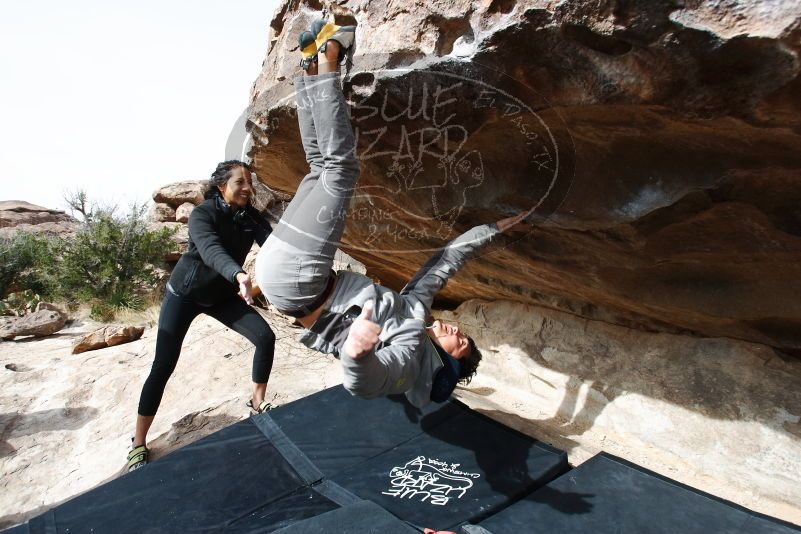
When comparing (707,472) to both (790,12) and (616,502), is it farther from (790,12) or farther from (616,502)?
(790,12)

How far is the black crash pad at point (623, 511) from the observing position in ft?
6.67

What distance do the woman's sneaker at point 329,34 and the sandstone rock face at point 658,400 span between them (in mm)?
2306

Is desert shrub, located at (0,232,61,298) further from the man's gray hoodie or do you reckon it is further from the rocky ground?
the man's gray hoodie

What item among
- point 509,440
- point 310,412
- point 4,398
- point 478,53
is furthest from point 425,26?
point 4,398

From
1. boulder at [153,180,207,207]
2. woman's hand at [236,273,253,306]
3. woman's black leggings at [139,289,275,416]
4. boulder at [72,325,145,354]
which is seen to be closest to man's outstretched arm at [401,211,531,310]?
woman's hand at [236,273,253,306]

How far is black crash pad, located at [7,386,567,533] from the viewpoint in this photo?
2.26 meters

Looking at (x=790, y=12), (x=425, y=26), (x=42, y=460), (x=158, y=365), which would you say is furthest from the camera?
(x=42, y=460)

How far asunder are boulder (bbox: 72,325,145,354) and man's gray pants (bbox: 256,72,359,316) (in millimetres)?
4295

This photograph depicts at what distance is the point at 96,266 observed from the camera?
851 centimetres

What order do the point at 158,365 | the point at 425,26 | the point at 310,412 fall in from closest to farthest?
the point at 425,26
the point at 158,365
the point at 310,412

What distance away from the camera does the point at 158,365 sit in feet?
8.84

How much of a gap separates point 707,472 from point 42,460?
3899 mm

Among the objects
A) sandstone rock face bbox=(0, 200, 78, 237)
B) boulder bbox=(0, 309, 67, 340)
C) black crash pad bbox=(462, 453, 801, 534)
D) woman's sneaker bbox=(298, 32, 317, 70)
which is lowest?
sandstone rock face bbox=(0, 200, 78, 237)

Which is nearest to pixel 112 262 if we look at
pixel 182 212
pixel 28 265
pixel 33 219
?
pixel 28 265
